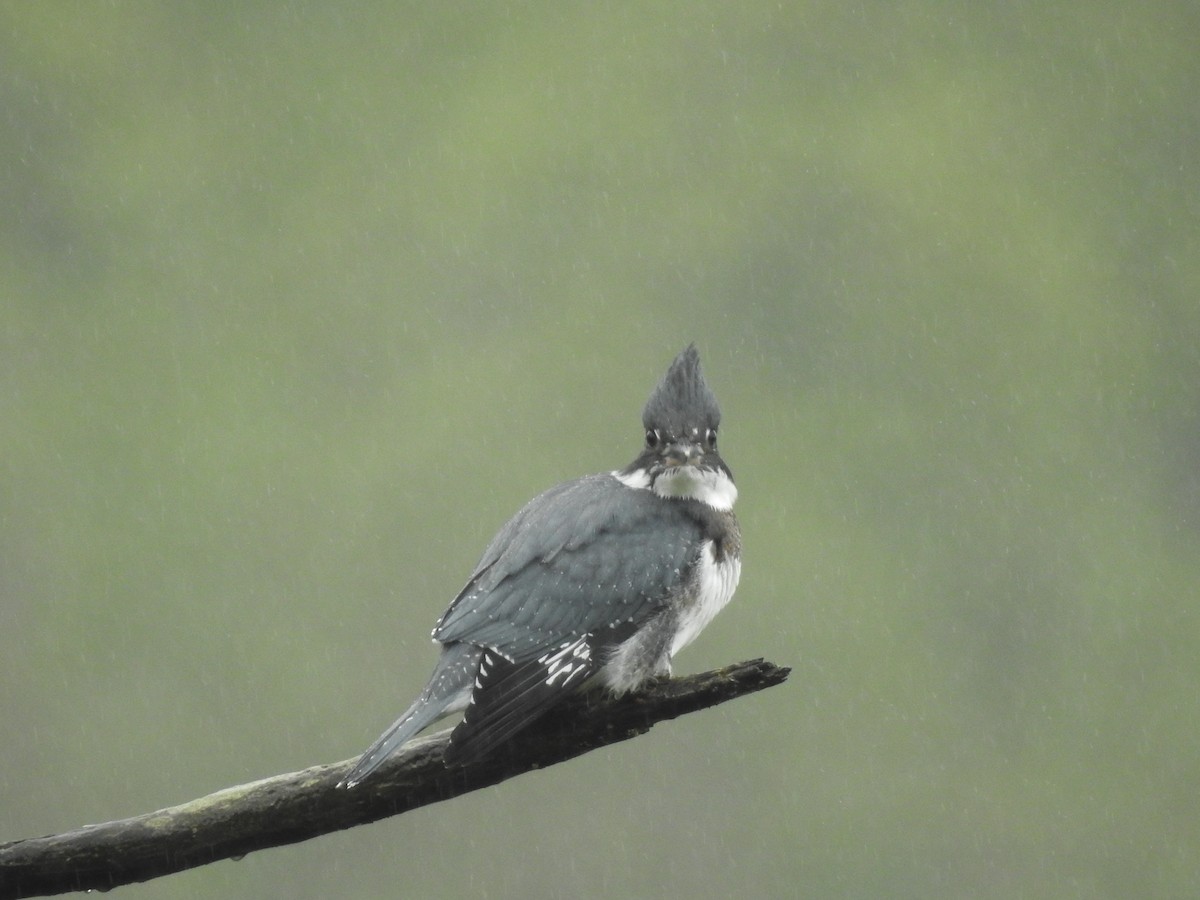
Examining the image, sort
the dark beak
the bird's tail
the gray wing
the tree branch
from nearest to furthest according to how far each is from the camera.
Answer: the bird's tail < the tree branch < the gray wing < the dark beak

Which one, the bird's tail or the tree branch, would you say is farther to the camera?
the tree branch

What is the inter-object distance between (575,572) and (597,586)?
0.05m

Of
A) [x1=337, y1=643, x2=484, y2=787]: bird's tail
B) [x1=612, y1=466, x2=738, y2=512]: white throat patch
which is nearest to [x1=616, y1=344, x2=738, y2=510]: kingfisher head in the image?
[x1=612, y1=466, x2=738, y2=512]: white throat patch

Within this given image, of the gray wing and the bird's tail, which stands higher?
the gray wing

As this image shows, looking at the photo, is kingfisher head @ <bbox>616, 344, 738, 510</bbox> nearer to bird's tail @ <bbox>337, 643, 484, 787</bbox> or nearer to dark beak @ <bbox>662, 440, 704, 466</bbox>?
dark beak @ <bbox>662, 440, 704, 466</bbox>

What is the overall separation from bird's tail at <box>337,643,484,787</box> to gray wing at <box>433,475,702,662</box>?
4 centimetres

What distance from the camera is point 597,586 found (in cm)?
263

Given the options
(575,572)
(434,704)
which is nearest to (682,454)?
(575,572)

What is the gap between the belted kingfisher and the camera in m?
2.34

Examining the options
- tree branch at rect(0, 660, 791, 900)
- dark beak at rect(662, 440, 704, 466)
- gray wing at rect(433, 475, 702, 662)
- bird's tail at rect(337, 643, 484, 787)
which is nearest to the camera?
bird's tail at rect(337, 643, 484, 787)

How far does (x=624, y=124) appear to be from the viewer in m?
18.8

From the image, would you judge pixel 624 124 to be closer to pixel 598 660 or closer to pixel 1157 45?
pixel 1157 45

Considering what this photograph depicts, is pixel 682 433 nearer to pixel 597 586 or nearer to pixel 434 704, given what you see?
pixel 597 586

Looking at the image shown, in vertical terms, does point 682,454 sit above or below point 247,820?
above
